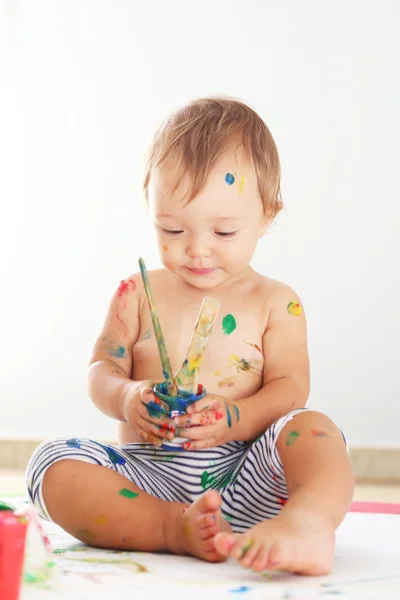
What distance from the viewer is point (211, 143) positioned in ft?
3.09

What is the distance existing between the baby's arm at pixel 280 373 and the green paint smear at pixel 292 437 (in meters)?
0.09

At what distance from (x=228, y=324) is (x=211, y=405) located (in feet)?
0.57

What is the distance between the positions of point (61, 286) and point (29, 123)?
1.15 ft

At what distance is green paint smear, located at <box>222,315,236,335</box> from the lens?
39.8 inches

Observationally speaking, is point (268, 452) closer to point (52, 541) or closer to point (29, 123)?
point (52, 541)

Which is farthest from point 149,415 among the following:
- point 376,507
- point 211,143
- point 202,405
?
point 376,507

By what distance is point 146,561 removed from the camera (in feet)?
2.52

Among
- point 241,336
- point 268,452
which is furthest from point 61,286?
point 268,452

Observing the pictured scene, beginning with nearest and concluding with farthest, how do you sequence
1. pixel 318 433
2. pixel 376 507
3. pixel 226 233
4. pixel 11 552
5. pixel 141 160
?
1. pixel 11 552
2. pixel 318 433
3. pixel 226 233
4. pixel 376 507
5. pixel 141 160

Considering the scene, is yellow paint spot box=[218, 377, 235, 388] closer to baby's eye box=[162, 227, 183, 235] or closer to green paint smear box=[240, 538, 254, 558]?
baby's eye box=[162, 227, 183, 235]

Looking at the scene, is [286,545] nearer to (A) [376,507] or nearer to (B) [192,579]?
(B) [192,579]

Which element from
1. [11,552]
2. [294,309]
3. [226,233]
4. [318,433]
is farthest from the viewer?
[294,309]

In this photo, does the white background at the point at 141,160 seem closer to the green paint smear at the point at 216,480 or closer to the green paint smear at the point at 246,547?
the green paint smear at the point at 216,480

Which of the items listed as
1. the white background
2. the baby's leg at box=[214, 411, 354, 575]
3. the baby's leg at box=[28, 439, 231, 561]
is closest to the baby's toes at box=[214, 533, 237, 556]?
the baby's leg at box=[214, 411, 354, 575]
